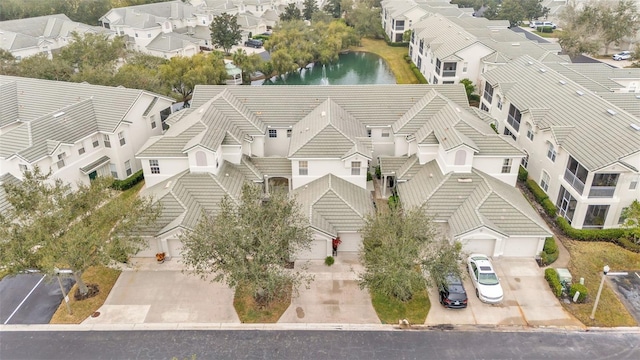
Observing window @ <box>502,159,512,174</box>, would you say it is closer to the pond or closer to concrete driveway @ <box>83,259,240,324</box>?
concrete driveway @ <box>83,259,240,324</box>

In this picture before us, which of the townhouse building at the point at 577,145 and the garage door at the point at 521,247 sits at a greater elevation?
the townhouse building at the point at 577,145

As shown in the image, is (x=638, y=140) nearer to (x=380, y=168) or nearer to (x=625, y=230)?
(x=625, y=230)

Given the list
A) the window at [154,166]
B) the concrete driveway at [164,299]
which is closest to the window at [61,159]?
the window at [154,166]

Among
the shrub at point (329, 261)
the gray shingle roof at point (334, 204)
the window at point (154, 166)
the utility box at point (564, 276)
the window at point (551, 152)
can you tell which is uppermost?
the window at point (551, 152)

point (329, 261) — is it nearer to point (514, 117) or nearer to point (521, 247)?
point (521, 247)

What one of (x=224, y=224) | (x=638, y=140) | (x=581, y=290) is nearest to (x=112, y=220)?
(x=224, y=224)

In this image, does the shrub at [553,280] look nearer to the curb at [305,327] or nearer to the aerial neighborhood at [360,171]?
the aerial neighborhood at [360,171]

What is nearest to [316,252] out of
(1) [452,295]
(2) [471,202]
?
(1) [452,295]
